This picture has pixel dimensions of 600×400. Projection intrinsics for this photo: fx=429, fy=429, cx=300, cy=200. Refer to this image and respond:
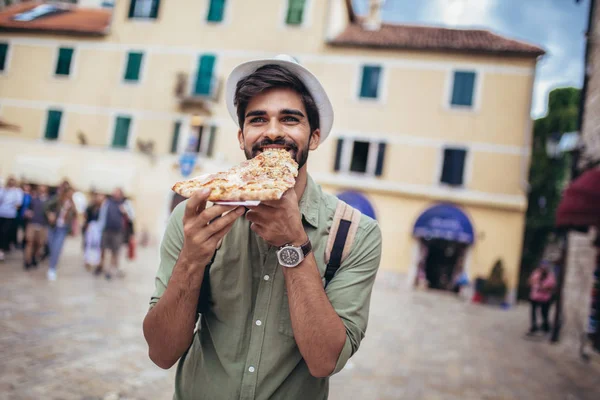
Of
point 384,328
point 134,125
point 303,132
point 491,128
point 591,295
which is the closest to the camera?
point 303,132

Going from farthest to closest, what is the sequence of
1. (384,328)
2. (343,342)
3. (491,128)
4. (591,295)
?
(491,128) < (384,328) < (591,295) < (343,342)

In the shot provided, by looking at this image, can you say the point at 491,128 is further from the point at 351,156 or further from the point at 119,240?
the point at 119,240

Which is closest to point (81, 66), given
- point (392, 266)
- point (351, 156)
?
point (351, 156)

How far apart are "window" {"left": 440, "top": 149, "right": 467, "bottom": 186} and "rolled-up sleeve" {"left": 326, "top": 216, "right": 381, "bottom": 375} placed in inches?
722

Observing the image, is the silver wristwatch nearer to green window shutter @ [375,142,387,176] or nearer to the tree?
green window shutter @ [375,142,387,176]

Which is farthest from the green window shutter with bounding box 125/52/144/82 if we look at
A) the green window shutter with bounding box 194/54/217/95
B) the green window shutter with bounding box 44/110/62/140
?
the green window shutter with bounding box 44/110/62/140

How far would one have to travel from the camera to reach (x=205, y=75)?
21.3m

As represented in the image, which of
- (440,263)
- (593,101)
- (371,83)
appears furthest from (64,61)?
(593,101)

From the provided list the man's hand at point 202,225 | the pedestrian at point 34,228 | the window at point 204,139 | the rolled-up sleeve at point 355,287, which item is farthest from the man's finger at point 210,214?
the window at point 204,139

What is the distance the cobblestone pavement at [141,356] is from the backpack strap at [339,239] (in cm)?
355

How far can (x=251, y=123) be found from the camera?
176 centimetres

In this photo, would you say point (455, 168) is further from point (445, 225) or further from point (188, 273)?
point (188, 273)

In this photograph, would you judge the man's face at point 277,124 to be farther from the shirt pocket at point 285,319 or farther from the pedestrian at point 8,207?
the pedestrian at point 8,207

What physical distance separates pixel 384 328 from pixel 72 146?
20037 millimetres
